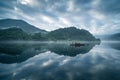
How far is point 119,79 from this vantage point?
17.8 m

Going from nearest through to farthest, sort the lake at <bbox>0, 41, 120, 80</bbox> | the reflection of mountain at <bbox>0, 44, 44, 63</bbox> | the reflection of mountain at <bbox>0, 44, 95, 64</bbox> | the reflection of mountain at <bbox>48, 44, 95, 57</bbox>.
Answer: the lake at <bbox>0, 41, 120, 80</bbox>, the reflection of mountain at <bbox>0, 44, 44, 63</bbox>, the reflection of mountain at <bbox>0, 44, 95, 64</bbox>, the reflection of mountain at <bbox>48, 44, 95, 57</bbox>

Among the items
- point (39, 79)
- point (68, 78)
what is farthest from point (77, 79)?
point (39, 79)

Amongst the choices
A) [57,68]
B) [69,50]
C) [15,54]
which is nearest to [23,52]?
[15,54]

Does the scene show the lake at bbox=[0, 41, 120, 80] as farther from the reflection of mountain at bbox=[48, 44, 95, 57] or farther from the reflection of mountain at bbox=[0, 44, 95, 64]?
the reflection of mountain at bbox=[48, 44, 95, 57]

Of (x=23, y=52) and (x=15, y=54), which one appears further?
(x=23, y=52)

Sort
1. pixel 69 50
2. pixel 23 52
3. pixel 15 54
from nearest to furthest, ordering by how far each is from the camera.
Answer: pixel 15 54 < pixel 23 52 < pixel 69 50

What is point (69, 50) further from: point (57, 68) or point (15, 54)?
point (57, 68)

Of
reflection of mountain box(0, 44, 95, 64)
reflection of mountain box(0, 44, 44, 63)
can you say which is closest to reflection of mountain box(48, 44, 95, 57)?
reflection of mountain box(0, 44, 95, 64)

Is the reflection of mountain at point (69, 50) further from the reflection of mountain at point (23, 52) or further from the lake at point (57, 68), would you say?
the lake at point (57, 68)

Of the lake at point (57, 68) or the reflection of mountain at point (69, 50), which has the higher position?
the lake at point (57, 68)

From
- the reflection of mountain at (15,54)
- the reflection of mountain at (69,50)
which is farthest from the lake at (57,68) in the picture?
the reflection of mountain at (69,50)

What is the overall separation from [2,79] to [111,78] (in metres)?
16.3

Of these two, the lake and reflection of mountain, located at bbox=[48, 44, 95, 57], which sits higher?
the lake

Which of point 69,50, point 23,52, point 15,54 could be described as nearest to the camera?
point 15,54
